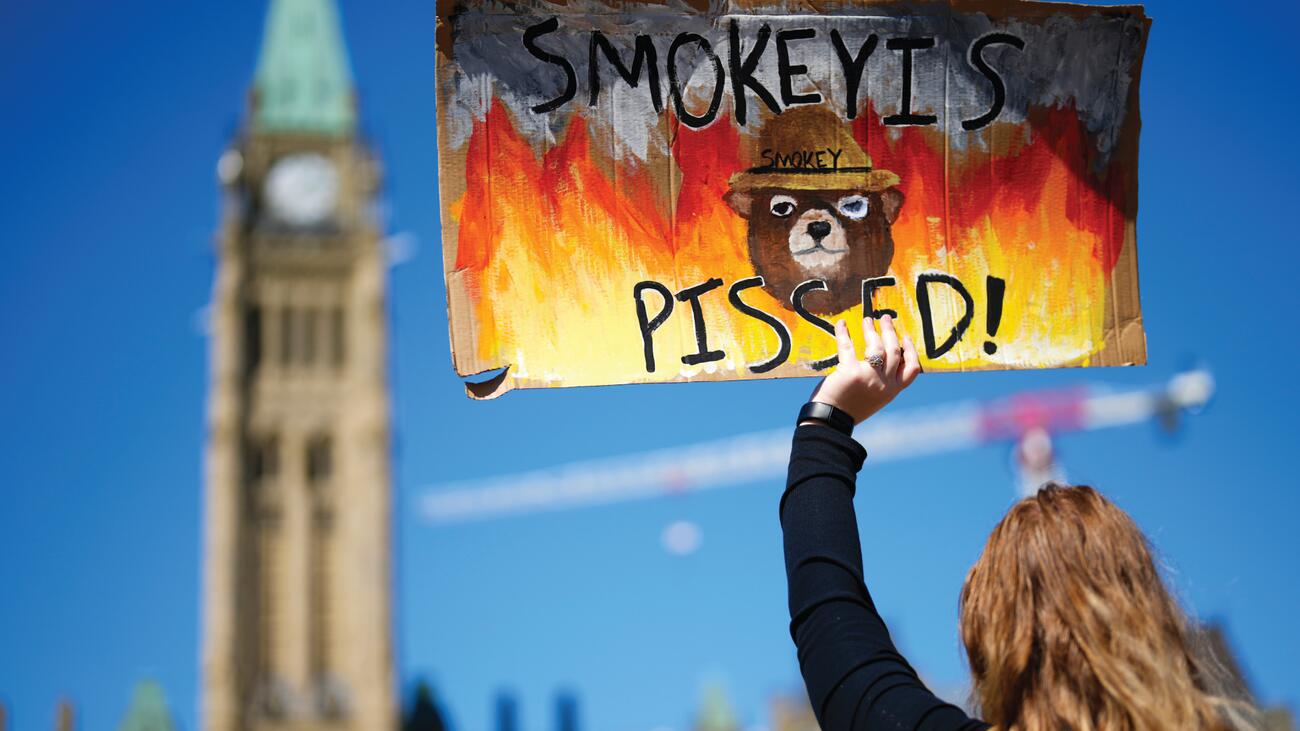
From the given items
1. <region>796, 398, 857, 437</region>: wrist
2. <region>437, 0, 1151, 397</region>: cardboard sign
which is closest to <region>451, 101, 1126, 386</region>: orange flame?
<region>437, 0, 1151, 397</region>: cardboard sign

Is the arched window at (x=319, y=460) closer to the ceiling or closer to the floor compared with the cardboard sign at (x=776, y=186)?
closer to the ceiling

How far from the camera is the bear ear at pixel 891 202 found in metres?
3.71

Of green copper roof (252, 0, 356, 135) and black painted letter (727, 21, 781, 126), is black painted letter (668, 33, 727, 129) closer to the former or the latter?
black painted letter (727, 21, 781, 126)

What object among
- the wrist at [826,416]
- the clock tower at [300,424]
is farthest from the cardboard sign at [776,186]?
the clock tower at [300,424]

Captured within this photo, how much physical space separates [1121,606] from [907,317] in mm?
1354

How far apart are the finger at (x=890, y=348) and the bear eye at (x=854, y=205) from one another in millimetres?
765

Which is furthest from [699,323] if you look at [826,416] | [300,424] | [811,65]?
[300,424]

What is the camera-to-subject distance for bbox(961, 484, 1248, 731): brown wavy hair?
2275 mm

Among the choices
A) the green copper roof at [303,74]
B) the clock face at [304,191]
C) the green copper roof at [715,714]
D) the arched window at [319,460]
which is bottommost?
the green copper roof at [715,714]

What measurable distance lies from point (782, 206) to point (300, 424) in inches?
2732

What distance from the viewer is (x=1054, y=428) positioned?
250 ft

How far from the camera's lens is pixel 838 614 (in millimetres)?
2582

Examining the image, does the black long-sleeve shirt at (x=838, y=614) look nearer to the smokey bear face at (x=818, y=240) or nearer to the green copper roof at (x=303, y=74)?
the smokey bear face at (x=818, y=240)

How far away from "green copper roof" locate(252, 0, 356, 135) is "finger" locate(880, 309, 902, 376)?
236 ft
